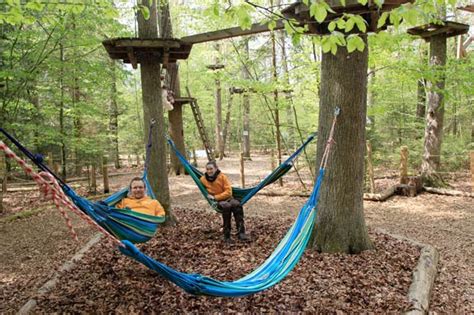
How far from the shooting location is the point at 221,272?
114 inches

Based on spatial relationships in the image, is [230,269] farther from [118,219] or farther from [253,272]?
[118,219]

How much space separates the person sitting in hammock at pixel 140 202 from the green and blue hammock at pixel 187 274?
0.32 metres

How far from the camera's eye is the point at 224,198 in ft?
12.8

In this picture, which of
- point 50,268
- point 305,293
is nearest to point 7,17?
point 50,268

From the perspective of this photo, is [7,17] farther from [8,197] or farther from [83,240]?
[8,197]

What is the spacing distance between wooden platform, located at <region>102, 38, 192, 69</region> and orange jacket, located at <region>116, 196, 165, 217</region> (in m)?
1.78

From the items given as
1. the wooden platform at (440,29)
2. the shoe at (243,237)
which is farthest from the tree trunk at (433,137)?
the shoe at (243,237)

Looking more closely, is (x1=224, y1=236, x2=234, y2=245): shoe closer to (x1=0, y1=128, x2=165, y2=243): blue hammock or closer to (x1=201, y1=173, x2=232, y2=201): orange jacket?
(x1=201, y1=173, x2=232, y2=201): orange jacket

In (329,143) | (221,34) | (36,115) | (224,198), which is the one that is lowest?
(224,198)

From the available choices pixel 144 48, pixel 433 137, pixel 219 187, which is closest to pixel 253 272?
pixel 219 187

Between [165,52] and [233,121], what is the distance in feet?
59.9

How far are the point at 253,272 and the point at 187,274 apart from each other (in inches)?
17.8

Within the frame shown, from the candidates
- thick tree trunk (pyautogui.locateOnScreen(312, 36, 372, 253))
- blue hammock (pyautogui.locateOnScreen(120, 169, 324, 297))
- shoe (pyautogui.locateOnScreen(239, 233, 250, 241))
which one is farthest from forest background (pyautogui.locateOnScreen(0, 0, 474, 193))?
shoe (pyautogui.locateOnScreen(239, 233, 250, 241))

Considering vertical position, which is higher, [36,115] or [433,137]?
[36,115]
